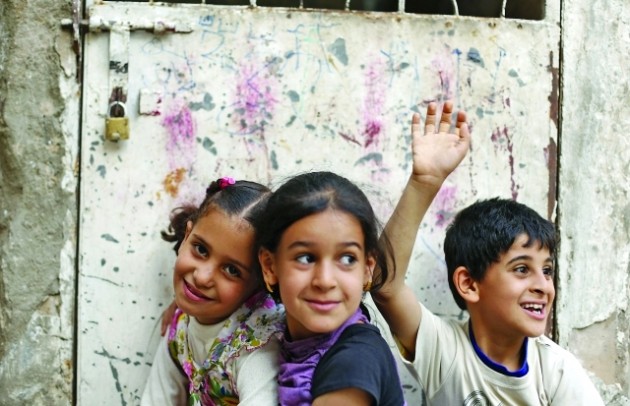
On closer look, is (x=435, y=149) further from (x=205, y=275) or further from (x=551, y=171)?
(x=205, y=275)

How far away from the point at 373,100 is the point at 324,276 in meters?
0.91

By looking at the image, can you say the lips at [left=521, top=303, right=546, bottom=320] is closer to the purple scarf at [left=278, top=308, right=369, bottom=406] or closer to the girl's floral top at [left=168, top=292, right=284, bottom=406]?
the purple scarf at [left=278, top=308, right=369, bottom=406]

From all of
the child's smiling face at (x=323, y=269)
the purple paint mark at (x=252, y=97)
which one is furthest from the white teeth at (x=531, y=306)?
the purple paint mark at (x=252, y=97)

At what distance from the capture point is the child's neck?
253 cm

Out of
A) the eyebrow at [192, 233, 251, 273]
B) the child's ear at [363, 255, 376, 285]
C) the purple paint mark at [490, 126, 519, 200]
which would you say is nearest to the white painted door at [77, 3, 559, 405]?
the purple paint mark at [490, 126, 519, 200]

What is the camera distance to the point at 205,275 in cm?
240

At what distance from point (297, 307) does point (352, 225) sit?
24 centimetres

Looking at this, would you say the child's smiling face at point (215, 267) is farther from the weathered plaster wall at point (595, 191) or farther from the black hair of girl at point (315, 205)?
the weathered plaster wall at point (595, 191)

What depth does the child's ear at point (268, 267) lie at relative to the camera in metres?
2.26

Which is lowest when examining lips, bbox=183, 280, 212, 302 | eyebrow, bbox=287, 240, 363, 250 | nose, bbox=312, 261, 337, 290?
lips, bbox=183, 280, 212, 302

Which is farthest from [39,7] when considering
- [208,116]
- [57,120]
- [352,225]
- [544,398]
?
[544,398]

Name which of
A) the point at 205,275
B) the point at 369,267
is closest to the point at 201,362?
the point at 205,275

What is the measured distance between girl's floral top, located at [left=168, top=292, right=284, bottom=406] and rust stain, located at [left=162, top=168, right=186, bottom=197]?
1.59 feet

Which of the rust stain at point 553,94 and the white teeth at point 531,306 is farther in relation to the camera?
the rust stain at point 553,94
